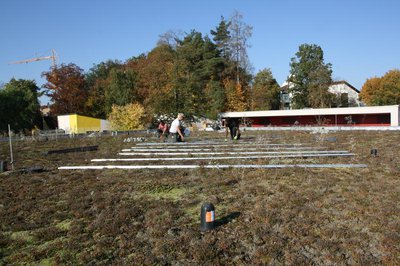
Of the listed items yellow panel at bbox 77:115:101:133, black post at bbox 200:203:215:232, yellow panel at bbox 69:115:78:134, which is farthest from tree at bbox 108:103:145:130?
black post at bbox 200:203:215:232

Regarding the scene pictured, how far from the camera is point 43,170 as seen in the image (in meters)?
9.67

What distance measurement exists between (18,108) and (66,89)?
910 cm

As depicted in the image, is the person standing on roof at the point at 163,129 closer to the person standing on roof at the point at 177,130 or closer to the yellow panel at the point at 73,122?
the person standing on roof at the point at 177,130

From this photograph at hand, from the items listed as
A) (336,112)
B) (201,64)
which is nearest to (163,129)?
(336,112)

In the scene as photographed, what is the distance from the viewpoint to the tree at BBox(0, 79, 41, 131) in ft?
133

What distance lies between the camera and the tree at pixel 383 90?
56.0 meters

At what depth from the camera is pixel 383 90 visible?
187 ft

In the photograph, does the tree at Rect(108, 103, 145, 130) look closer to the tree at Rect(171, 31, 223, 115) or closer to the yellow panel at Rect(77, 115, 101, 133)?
the yellow panel at Rect(77, 115, 101, 133)

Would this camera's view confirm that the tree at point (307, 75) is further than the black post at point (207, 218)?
Yes

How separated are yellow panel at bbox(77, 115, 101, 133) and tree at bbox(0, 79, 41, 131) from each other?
10017 mm

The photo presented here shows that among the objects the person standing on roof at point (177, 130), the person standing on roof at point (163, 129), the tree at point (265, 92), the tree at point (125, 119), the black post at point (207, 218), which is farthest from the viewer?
the tree at point (265, 92)

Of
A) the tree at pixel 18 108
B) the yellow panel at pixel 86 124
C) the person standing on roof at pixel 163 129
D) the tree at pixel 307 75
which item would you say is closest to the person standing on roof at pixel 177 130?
the person standing on roof at pixel 163 129

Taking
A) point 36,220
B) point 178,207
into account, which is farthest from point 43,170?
point 178,207

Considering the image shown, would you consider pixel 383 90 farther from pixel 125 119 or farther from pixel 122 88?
pixel 125 119
